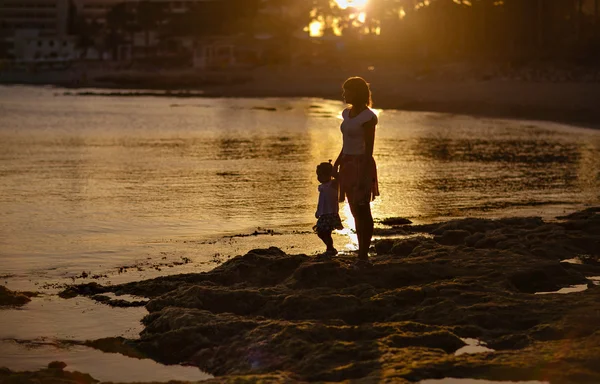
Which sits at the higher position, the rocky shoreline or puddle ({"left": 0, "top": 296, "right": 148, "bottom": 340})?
the rocky shoreline

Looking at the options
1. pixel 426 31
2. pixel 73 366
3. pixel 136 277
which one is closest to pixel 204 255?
pixel 136 277

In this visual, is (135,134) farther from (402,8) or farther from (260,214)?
(402,8)

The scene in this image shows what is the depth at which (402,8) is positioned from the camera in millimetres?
116062

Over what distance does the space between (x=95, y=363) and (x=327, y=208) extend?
3.32 metres

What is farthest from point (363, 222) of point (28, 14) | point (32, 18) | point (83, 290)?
point (28, 14)

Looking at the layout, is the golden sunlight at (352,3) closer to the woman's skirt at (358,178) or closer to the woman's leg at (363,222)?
the woman's skirt at (358,178)

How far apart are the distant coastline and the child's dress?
25041 millimetres

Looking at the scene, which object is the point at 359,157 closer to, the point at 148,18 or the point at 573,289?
the point at 573,289

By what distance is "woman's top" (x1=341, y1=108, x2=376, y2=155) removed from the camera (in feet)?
29.6

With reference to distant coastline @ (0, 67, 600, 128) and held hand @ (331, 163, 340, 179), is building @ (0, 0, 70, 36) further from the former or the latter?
held hand @ (331, 163, 340, 179)

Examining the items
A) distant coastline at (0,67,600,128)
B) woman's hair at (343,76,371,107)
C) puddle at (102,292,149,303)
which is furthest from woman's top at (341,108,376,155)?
distant coastline at (0,67,600,128)

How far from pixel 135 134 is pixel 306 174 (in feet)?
46.9

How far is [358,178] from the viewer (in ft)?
29.9

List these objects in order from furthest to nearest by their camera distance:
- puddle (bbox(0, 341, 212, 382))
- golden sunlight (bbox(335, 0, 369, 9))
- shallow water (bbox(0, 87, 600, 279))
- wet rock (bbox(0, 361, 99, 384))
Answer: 1. golden sunlight (bbox(335, 0, 369, 9))
2. shallow water (bbox(0, 87, 600, 279))
3. puddle (bbox(0, 341, 212, 382))
4. wet rock (bbox(0, 361, 99, 384))
